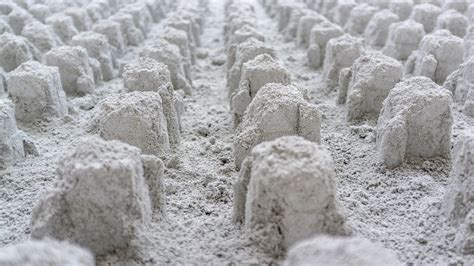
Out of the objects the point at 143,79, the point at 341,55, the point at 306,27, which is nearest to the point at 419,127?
the point at 341,55

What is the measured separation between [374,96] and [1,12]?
3.61 meters

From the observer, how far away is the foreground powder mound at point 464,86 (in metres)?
2.68

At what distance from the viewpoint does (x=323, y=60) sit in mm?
3918

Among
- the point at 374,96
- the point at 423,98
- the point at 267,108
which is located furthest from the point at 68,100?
the point at 423,98

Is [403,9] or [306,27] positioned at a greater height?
[403,9]

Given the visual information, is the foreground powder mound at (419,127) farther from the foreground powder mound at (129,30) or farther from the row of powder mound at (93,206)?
the foreground powder mound at (129,30)

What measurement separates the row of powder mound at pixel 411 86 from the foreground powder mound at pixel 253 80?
41 cm

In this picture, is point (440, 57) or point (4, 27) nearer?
point (440, 57)

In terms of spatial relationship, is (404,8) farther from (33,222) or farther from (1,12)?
(33,222)

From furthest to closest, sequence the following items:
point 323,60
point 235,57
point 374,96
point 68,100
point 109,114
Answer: point 323,60 < point 235,57 < point 68,100 < point 374,96 < point 109,114

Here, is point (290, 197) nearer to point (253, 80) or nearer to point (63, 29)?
point (253, 80)

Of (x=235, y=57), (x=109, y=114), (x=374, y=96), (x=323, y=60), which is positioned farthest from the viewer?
(x=323, y=60)

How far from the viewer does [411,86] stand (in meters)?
2.25

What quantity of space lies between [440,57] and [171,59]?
5.39 ft
